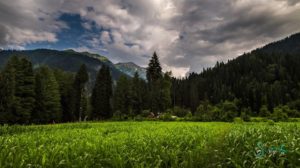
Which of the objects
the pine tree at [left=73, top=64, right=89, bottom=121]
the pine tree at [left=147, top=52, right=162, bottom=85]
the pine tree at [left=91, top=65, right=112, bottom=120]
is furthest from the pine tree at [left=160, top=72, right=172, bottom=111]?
the pine tree at [left=73, top=64, right=89, bottom=121]

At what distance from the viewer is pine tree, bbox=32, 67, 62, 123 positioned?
4947 cm

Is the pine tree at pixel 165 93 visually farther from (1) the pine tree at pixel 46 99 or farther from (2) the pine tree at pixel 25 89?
(2) the pine tree at pixel 25 89

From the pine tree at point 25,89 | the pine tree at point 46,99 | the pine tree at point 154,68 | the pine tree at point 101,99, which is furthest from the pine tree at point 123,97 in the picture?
the pine tree at point 25,89

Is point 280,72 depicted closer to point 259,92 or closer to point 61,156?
point 259,92

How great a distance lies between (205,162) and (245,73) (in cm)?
20503

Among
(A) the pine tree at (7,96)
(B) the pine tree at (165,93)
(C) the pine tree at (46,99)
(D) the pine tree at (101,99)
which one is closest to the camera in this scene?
(A) the pine tree at (7,96)

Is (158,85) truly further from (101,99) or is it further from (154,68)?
(101,99)

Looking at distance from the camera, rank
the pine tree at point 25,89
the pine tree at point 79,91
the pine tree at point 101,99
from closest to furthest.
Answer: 1. the pine tree at point 25,89
2. the pine tree at point 79,91
3. the pine tree at point 101,99

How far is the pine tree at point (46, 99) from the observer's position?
49469mm

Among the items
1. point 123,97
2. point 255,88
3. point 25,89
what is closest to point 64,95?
point 25,89

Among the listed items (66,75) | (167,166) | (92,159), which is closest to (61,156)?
(92,159)

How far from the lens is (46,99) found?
168 ft

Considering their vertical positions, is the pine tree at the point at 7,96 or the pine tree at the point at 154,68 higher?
the pine tree at the point at 154,68

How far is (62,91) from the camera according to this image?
63438 mm
